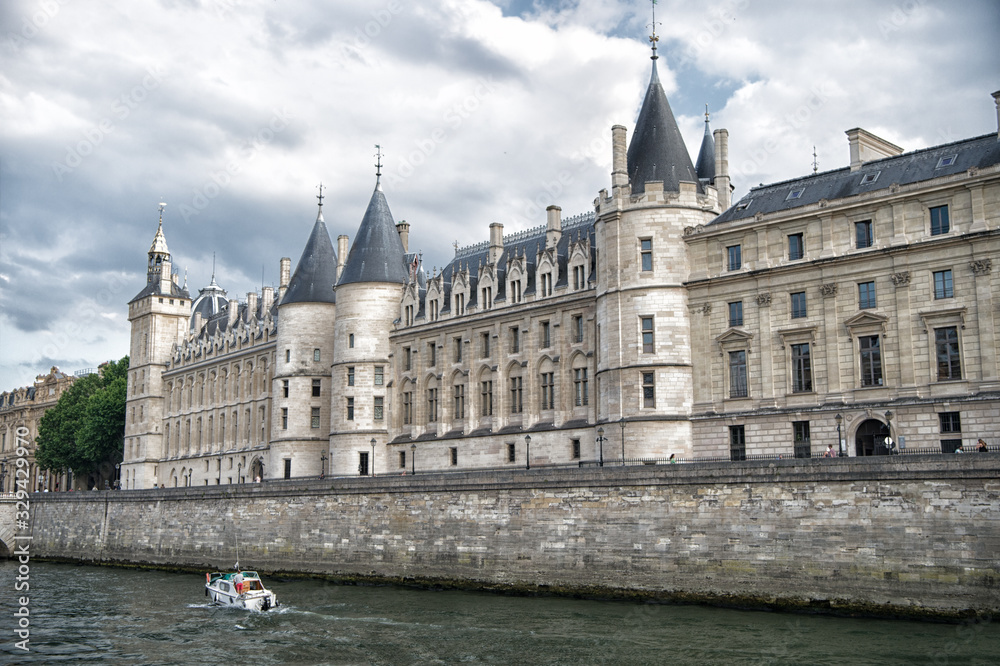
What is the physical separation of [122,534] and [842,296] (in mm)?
43269

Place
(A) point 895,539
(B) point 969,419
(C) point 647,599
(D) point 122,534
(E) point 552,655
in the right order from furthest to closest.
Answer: (D) point 122,534, (B) point 969,419, (C) point 647,599, (A) point 895,539, (E) point 552,655

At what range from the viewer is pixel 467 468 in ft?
193

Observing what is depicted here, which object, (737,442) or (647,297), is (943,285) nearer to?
(737,442)

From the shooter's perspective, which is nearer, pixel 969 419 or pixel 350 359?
pixel 969 419

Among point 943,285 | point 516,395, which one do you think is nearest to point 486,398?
point 516,395

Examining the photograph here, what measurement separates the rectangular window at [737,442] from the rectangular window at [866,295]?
24.5 feet

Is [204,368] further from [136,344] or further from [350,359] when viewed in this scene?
[350,359]

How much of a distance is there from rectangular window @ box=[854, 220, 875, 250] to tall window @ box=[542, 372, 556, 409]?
17.8m

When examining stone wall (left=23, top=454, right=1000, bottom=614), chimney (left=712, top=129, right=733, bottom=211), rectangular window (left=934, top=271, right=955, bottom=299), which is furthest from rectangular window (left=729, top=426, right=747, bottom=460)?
chimney (left=712, top=129, right=733, bottom=211)

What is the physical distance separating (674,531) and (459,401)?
2614 cm

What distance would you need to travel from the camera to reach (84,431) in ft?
320

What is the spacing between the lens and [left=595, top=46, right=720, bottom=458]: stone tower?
4816 centimetres

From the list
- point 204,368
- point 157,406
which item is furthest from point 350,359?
point 157,406

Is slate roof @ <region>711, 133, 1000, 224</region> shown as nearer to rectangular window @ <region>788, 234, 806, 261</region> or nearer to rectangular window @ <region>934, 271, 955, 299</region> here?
rectangular window @ <region>788, 234, 806, 261</region>
